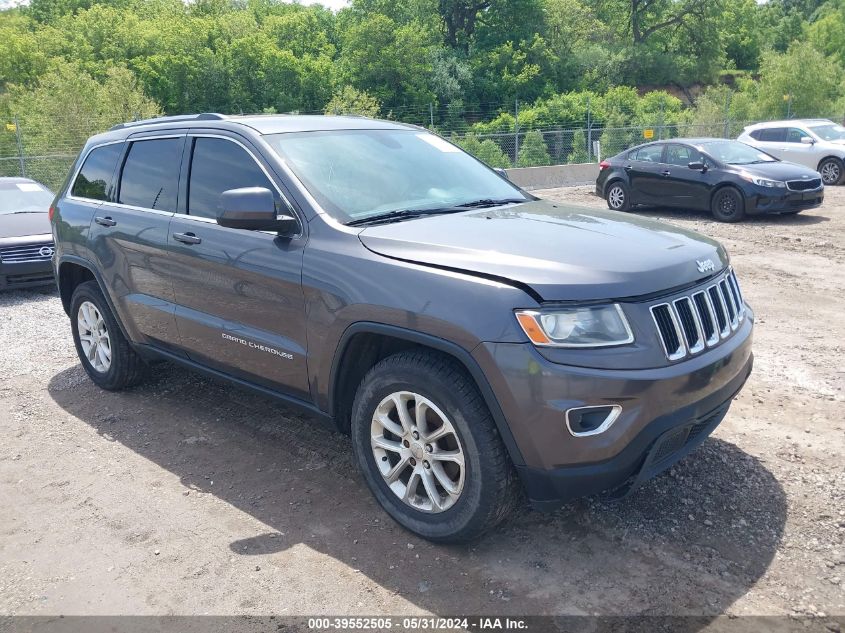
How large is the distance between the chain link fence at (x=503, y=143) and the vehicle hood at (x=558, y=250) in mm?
16755

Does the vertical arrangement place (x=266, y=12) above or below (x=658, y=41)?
above

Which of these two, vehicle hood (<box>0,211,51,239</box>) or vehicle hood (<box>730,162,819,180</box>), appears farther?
vehicle hood (<box>730,162,819,180</box>)

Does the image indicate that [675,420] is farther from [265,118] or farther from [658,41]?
[658,41]

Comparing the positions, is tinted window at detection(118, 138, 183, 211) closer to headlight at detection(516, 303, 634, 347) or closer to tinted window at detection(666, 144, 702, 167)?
headlight at detection(516, 303, 634, 347)

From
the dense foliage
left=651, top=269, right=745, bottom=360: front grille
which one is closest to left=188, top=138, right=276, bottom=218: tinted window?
left=651, top=269, right=745, bottom=360: front grille

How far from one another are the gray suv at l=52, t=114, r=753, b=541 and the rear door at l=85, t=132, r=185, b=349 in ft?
0.06

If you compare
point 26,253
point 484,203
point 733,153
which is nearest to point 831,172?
point 733,153

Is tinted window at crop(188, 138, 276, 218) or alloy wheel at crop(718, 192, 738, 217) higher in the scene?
tinted window at crop(188, 138, 276, 218)

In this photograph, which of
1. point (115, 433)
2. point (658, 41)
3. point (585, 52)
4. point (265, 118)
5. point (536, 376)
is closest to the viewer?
point (536, 376)

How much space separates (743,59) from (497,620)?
311 ft

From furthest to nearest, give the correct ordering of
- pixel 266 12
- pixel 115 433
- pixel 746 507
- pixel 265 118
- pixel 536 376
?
1. pixel 266 12
2. pixel 115 433
3. pixel 265 118
4. pixel 746 507
5. pixel 536 376

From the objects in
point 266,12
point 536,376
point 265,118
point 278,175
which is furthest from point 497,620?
point 266,12

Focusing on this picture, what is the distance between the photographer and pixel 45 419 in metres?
5.18

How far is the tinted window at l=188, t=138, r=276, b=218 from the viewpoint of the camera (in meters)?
4.07
